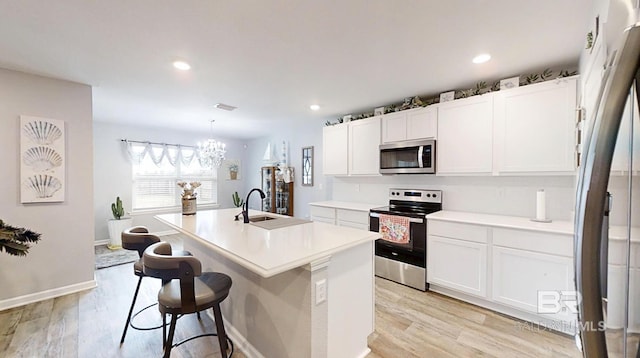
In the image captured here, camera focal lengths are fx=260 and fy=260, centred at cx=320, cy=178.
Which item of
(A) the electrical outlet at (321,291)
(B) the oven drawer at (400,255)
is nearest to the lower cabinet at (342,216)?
(B) the oven drawer at (400,255)

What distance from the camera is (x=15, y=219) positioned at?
2738mm

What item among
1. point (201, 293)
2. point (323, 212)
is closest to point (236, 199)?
point (323, 212)

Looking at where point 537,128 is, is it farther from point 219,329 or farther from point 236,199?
point 236,199

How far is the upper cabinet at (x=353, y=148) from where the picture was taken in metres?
3.92

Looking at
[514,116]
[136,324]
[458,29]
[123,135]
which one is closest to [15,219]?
[136,324]

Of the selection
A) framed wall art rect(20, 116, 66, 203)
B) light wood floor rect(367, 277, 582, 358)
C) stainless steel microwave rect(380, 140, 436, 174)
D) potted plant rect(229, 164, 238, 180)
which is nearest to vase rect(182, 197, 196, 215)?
framed wall art rect(20, 116, 66, 203)

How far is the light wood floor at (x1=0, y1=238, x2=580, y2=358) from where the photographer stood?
2.03 metres

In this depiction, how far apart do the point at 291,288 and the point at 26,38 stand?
284 cm

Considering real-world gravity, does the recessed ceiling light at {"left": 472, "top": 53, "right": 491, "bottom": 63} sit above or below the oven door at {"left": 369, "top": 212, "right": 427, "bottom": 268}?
above

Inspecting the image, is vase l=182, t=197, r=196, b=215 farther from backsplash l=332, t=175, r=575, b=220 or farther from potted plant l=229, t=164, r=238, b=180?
potted plant l=229, t=164, r=238, b=180

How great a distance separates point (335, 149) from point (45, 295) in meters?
4.07

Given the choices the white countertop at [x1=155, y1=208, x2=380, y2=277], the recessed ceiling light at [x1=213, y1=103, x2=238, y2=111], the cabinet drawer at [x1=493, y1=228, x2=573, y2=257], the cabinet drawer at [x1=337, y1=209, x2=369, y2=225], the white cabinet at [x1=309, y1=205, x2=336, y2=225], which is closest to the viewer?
the white countertop at [x1=155, y1=208, x2=380, y2=277]

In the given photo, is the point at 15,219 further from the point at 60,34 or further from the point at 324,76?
the point at 324,76

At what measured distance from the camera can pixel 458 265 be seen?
2805 millimetres
